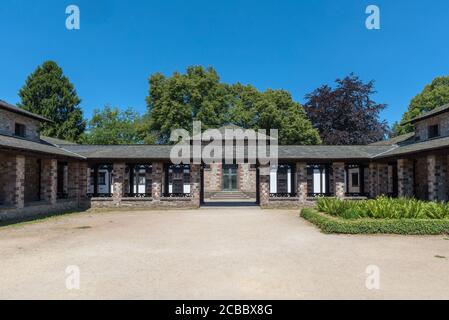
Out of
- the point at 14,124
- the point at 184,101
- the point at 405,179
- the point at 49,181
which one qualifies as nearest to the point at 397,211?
the point at 405,179

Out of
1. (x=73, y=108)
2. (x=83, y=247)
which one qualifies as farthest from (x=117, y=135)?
(x=83, y=247)

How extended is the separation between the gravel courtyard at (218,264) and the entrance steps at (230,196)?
789 inches

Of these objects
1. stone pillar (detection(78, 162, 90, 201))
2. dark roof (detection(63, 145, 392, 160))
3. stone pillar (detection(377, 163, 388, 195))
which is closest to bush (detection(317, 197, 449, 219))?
dark roof (detection(63, 145, 392, 160))

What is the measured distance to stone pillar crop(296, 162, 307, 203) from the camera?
23922 mm

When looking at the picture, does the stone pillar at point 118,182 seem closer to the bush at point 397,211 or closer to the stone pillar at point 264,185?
the stone pillar at point 264,185

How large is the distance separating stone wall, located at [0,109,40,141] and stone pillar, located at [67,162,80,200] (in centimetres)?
344

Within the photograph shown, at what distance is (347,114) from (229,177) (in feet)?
57.9

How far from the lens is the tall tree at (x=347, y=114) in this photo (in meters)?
40.7

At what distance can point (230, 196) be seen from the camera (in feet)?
111

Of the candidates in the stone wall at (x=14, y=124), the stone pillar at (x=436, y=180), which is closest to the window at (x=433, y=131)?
the stone pillar at (x=436, y=180)

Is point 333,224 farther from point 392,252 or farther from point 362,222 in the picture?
point 392,252

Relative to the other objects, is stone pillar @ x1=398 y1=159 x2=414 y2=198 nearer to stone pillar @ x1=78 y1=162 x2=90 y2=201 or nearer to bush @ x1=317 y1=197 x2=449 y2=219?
bush @ x1=317 y1=197 x2=449 y2=219
